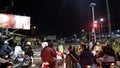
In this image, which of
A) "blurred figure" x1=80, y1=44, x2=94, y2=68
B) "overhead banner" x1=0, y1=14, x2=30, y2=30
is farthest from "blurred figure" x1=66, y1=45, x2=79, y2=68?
"overhead banner" x1=0, y1=14, x2=30, y2=30

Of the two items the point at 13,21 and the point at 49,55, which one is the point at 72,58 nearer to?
the point at 49,55

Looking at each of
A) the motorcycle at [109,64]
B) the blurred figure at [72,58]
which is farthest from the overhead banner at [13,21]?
the motorcycle at [109,64]

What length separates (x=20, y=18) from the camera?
54.7 m

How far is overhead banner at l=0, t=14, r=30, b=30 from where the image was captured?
48.7 m

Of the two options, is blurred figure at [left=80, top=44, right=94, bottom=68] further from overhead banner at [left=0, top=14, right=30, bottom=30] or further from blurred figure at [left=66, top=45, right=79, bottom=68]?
overhead banner at [left=0, top=14, right=30, bottom=30]

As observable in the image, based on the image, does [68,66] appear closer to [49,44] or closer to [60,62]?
[49,44]

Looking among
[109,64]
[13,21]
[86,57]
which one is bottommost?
[109,64]

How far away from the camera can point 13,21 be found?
2060 inches

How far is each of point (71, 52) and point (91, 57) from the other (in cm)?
179

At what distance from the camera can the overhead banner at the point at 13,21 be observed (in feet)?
160

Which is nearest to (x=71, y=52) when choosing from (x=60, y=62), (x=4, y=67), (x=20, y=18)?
(x=4, y=67)

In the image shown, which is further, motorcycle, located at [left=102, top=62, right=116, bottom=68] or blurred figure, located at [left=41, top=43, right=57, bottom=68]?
blurred figure, located at [left=41, top=43, right=57, bottom=68]

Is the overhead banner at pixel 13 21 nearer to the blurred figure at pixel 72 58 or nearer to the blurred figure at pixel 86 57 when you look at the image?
the blurred figure at pixel 72 58

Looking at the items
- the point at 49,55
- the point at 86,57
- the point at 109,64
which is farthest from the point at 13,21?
the point at 109,64
